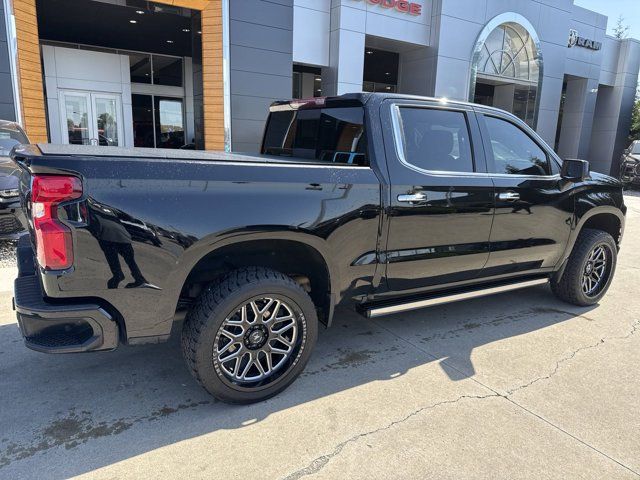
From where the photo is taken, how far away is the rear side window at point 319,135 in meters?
3.41

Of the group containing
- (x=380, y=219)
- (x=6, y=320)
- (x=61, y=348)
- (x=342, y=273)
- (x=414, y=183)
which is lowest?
(x=6, y=320)

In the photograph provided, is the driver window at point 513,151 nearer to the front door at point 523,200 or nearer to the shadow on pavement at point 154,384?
the front door at point 523,200

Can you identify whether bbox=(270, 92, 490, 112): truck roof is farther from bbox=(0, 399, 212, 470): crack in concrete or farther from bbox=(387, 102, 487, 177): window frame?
bbox=(0, 399, 212, 470): crack in concrete

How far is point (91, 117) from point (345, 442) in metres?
16.1

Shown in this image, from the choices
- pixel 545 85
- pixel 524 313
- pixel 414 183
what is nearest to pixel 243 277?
pixel 414 183

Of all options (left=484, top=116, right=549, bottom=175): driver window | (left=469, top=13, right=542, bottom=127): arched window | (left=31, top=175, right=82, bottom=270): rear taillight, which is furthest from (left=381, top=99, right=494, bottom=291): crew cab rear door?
(left=469, top=13, right=542, bottom=127): arched window

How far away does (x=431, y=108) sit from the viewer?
12.0 feet

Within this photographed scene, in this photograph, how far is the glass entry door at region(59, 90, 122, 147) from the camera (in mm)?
15289

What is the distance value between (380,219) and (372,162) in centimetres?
40

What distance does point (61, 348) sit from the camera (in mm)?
2389

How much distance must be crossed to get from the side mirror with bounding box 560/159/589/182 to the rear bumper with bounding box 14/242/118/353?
3960mm

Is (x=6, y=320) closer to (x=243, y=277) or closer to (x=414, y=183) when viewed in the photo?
(x=243, y=277)

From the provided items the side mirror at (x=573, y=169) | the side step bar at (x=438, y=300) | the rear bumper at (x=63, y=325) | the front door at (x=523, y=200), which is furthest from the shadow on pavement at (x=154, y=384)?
the side mirror at (x=573, y=169)

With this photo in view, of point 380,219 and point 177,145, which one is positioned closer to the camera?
point 380,219
